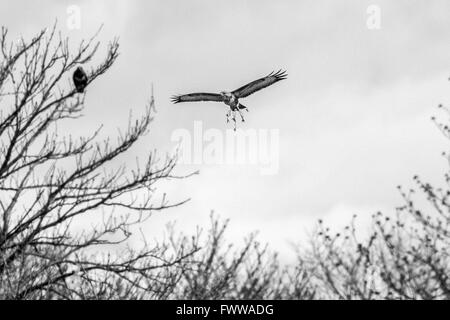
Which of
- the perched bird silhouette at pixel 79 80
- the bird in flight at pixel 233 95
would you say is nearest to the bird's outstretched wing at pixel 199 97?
the bird in flight at pixel 233 95

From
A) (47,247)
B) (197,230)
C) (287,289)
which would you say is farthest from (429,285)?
(47,247)

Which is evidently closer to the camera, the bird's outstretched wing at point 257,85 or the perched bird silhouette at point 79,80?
the bird's outstretched wing at point 257,85

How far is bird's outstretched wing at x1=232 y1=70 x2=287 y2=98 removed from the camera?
586 cm

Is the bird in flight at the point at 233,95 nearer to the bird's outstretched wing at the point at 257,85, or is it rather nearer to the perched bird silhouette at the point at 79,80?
the bird's outstretched wing at the point at 257,85

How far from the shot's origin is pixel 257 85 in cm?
618

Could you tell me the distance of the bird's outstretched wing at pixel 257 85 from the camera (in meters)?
5.86

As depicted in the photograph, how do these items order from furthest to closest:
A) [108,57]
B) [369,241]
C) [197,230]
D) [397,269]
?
[369,241] → [397,269] → [197,230] → [108,57]

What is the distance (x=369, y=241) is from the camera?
66.6 ft

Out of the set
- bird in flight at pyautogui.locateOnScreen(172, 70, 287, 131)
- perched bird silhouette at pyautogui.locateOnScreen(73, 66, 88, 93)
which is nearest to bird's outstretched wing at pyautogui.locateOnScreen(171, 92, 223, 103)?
bird in flight at pyautogui.locateOnScreen(172, 70, 287, 131)

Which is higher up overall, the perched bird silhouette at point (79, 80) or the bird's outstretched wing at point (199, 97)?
Answer: the perched bird silhouette at point (79, 80)

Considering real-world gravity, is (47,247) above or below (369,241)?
below

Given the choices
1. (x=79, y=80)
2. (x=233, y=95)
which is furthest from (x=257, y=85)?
(x=79, y=80)
